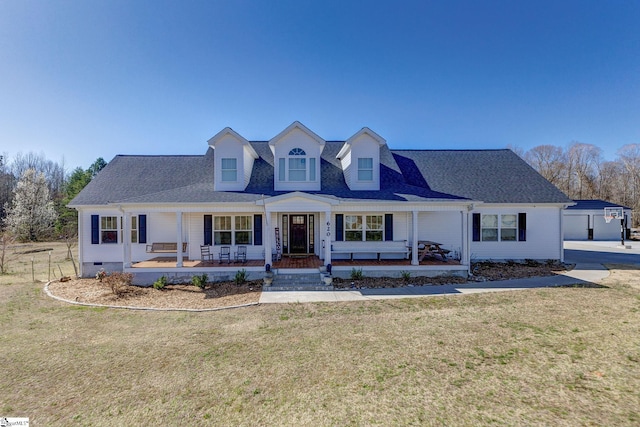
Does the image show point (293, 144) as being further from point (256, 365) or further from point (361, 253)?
point (256, 365)

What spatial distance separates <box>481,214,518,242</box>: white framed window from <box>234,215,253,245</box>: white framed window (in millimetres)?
11782

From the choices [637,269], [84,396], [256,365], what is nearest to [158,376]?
[84,396]

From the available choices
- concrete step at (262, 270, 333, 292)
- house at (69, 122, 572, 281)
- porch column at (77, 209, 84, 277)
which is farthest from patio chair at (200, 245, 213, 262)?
porch column at (77, 209, 84, 277)

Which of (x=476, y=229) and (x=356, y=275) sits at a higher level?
(x=476, y=229)

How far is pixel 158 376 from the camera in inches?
181

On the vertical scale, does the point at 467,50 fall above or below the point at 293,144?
above

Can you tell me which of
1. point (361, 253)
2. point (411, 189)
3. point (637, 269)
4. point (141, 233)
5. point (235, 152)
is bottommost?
point (637, 269)

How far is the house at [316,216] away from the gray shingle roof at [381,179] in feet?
0.30

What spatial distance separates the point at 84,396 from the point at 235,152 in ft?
36.3

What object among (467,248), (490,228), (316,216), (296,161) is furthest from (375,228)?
(490,228)

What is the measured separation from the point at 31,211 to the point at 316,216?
122 feet

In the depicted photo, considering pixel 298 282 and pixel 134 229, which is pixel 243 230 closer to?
pixel 298 282

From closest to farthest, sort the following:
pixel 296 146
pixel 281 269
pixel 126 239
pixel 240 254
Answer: pixel 281 269 → pixel 126 239 → pixel 240 254 → pixel 296 146

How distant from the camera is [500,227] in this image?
1420cm
